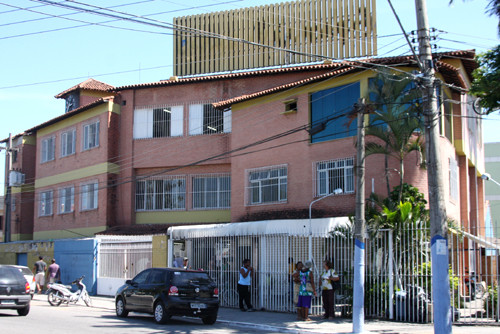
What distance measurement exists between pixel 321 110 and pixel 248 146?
3.38m

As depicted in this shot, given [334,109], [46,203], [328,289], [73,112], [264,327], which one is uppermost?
[73,112]

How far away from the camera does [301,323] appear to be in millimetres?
15633

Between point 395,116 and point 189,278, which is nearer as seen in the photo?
point 189,278

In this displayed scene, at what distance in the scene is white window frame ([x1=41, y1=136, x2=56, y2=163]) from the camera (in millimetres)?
34906

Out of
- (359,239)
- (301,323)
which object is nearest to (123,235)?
(301,323)

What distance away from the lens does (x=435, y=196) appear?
12.6 m

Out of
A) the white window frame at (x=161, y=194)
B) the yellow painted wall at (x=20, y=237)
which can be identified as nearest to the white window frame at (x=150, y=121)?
the white window frame at (x=161, y=194)

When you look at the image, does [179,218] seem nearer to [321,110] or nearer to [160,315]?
[321,110]

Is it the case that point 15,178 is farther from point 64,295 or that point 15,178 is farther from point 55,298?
point 64,295

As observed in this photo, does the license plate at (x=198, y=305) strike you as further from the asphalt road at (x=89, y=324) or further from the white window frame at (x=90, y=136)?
the white window frame at (x=90, y=136)

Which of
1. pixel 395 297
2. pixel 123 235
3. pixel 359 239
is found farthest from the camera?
pixel 123 235

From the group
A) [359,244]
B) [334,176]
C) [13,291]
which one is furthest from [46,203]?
[359,244]

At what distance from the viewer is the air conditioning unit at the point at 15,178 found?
1428 inches

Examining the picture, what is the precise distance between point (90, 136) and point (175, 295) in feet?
60.0
